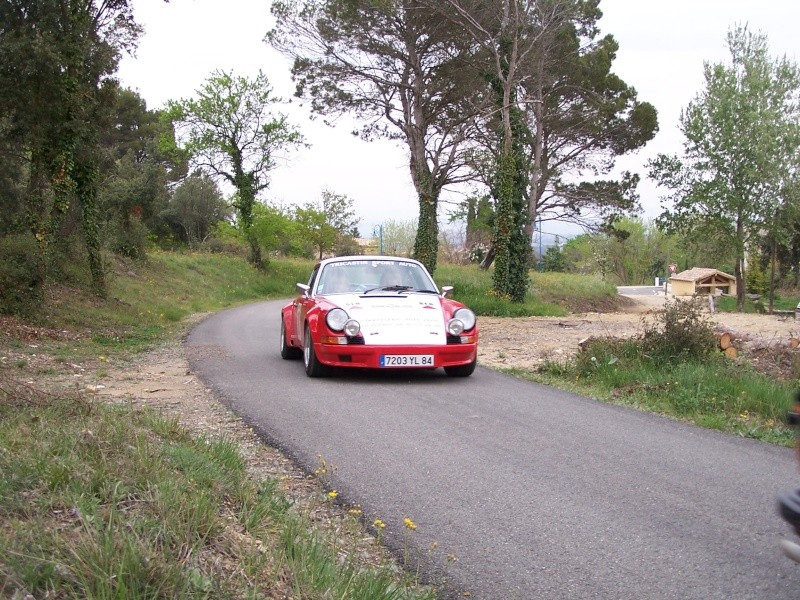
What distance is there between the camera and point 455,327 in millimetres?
8703

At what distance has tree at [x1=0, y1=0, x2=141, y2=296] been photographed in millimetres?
15414

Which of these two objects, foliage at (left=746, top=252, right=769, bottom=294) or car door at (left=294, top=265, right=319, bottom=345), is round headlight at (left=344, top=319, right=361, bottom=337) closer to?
car door at (left=294, top=265, right=319, bottom=345)

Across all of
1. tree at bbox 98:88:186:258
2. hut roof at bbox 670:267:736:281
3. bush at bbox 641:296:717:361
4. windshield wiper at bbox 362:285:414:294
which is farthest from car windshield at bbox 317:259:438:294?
hut roof at bbox 670:267:736:281

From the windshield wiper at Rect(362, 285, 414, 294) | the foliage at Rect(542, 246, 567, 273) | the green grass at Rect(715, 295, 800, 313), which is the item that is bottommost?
the green grass at Rect(715, 295, 800, 313)

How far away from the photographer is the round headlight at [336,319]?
850cm

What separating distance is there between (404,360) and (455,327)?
0.75m

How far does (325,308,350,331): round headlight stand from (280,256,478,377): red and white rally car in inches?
0.4

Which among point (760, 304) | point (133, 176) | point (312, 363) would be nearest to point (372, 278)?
point (312, 363)

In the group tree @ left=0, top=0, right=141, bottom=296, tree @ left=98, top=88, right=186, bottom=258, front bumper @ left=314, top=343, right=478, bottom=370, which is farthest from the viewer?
tree @ left=98, top=88, right=186, bottom=258

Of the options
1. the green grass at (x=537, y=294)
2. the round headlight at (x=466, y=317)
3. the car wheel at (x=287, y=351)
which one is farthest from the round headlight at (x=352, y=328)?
the green grass at (x=537, y=294)

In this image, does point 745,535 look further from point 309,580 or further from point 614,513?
point 309,580

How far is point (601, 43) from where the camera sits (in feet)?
126

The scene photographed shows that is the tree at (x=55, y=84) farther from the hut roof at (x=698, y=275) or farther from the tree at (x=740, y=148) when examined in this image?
the hut roof at (x=698, y=275)

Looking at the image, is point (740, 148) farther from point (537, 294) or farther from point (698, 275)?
point (698, 275)
